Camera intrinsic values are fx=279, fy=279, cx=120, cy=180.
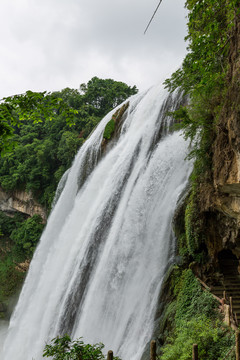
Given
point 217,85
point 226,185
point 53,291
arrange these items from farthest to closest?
point 53,291 < point 217,85 < point 226,185

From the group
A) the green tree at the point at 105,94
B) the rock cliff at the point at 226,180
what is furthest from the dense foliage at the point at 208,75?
the green tree at the point at 105,94

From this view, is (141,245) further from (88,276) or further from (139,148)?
(139,148)

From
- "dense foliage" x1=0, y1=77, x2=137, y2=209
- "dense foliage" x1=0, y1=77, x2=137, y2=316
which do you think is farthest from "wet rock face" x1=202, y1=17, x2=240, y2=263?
"dense foliage" x1=0, y1=77, x2=137, y2=209

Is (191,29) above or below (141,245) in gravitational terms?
above

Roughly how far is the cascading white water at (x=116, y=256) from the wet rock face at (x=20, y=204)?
9.80 meters

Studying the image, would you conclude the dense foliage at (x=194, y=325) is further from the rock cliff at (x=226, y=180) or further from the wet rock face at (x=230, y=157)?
the wet rock face at (x=230, y=157)

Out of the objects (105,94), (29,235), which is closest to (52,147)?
(29,235)

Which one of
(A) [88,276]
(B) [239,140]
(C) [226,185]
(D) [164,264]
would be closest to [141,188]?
(D) [164,264]

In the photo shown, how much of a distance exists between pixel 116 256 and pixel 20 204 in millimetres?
18652

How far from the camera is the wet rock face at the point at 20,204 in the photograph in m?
23.7

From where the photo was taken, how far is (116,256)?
8.90m

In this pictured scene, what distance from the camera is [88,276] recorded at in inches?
373

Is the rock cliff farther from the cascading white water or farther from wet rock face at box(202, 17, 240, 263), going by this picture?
the cascading white water

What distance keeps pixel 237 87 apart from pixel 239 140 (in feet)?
3.49
